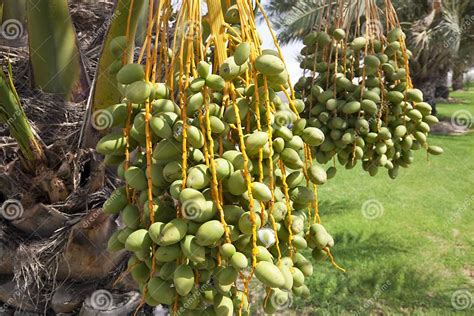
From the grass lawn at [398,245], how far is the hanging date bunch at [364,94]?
183 cm

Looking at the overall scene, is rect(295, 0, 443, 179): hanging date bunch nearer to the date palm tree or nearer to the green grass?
the date palm tree

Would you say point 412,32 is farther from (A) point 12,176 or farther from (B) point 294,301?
(A) point 12,176

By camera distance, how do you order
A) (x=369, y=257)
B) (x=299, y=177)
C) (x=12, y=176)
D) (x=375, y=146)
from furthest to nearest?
(x=369, y=257) < (x=375, y=146) < (x=12, y=176) < (x=299, y=177)

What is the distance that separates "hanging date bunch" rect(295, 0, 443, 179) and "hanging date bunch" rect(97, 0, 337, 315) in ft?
2.74

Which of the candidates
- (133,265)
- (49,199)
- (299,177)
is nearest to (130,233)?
(133,265)

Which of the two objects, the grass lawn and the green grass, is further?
the green grass

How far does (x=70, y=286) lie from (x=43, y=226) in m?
0.24

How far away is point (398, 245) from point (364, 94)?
322 cm

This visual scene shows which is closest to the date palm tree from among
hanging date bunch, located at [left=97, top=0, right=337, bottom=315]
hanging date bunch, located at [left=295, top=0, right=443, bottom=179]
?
hanging date bunch, located at [left=295, top=0, right=443, bottom=179]

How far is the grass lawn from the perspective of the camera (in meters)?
3.42

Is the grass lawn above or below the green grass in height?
above

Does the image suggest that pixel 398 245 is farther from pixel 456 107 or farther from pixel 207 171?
pixel 456 107

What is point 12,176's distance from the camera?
1.53 metres

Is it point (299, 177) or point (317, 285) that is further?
point (317, 285)
